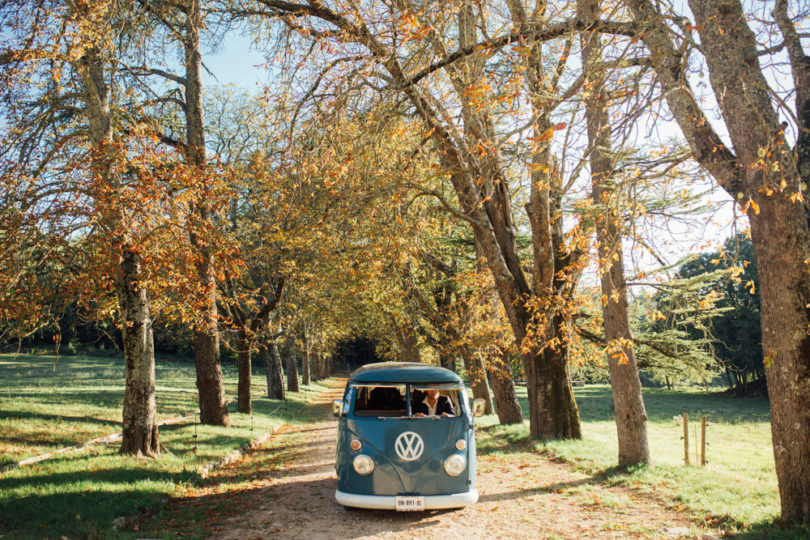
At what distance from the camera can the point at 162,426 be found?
48.5 ft

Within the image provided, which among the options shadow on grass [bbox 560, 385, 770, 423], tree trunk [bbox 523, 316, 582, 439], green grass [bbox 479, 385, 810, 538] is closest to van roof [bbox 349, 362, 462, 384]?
green grass [bbox 479, 385, 810, 538]

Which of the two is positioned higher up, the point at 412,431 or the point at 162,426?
the point at 412,431

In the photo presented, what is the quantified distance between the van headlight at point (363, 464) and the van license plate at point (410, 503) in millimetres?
532

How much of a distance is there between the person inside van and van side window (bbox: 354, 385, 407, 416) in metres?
0.25

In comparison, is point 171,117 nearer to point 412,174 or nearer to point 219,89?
point 219,89

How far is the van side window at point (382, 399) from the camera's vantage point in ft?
26.8

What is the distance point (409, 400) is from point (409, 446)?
27.6 inches

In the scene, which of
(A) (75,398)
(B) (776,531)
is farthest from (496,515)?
(A) (75,398)

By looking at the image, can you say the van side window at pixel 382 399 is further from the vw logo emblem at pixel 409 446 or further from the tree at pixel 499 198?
the tree at pixel 499 198

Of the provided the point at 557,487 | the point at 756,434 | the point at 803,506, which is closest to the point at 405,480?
the point at 557,487

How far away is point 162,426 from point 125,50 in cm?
987

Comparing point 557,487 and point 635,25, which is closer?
point 635,25

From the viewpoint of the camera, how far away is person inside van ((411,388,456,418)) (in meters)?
8.09

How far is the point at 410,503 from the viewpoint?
274 inches
